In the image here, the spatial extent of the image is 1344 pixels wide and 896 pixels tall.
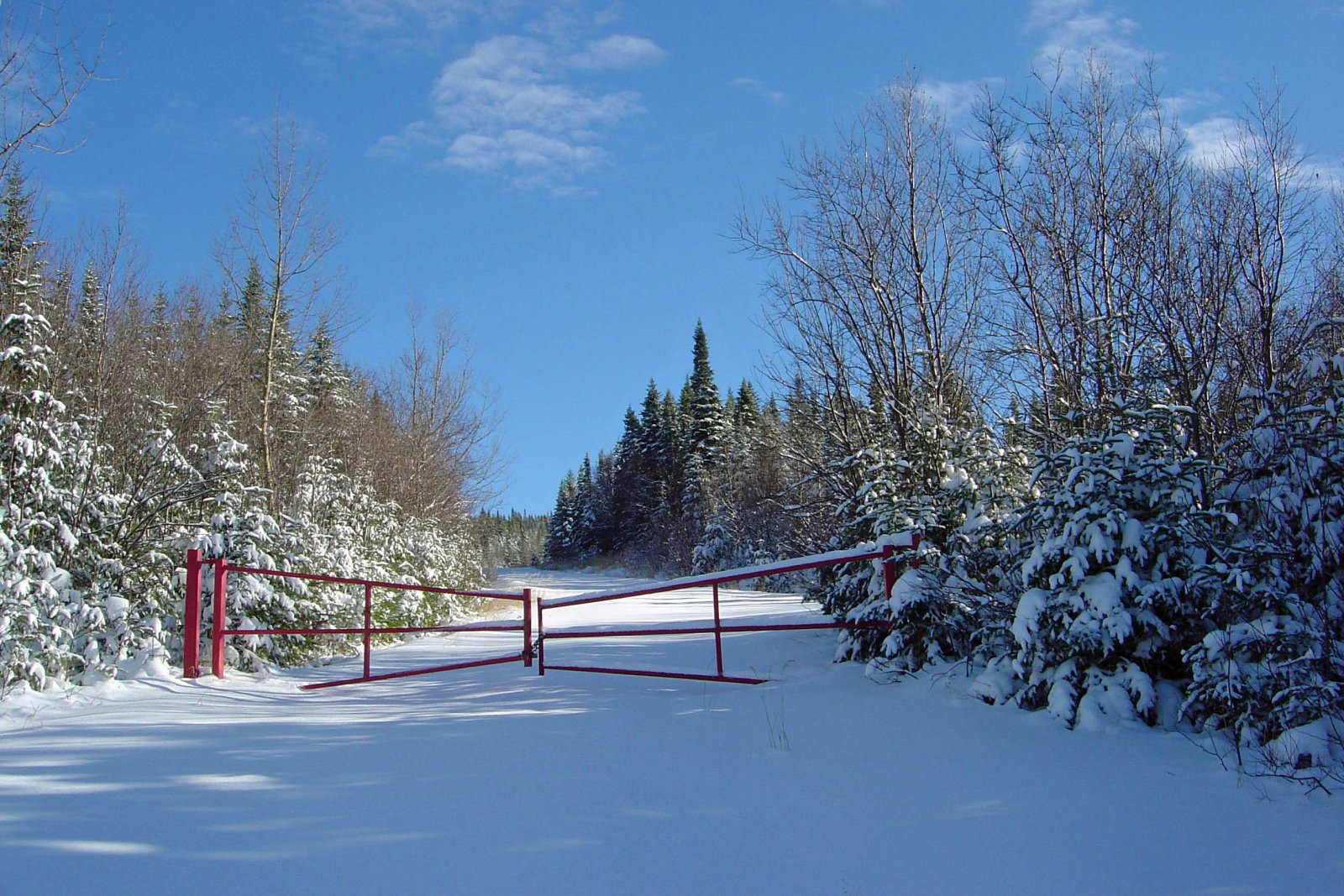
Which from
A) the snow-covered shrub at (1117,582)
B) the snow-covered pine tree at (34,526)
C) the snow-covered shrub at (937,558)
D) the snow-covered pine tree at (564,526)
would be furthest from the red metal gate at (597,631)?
the snow-covered pine tree at (564,526)

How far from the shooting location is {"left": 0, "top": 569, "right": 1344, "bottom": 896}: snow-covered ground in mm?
3436

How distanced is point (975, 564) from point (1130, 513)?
68.6 inches

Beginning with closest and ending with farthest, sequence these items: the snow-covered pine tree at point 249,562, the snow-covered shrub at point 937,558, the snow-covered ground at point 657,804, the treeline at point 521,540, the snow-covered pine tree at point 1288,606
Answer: the snow-covered ground at point 657,804 < the snow-covered pine tree at point 1288,606 < the snow-covered shrub at point 937,558 < the snow-covered pine tree at point 249,562 < the treeline at point 521,540

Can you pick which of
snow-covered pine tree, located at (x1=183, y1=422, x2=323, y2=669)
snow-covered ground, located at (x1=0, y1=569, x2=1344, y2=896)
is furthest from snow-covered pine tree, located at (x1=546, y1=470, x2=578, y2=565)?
snow-covered ground, located at (x1=0, y1=569, x2=1344, y2=896)

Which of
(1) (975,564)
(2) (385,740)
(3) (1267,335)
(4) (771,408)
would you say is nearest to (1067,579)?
(1) (975,564)

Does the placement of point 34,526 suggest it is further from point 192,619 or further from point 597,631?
point 597,631

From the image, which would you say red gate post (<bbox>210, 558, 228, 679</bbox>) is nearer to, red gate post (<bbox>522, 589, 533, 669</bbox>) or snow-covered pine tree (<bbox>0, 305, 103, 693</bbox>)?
snow-covered pine tree (<bbox>0, 305, 103, 693</bbox>)

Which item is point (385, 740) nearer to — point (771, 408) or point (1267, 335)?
point (1267, 335)

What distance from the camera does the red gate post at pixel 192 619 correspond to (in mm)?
8398

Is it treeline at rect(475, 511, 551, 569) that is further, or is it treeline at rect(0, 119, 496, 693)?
treeline at rect(475, 511, 551, 569)

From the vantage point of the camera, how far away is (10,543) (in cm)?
791

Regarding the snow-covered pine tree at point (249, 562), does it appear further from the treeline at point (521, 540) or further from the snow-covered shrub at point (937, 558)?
the treeline at point (521, 540)

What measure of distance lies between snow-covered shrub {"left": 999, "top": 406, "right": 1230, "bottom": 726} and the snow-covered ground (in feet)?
1.03

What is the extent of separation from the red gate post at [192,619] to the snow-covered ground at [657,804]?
1576 mm
